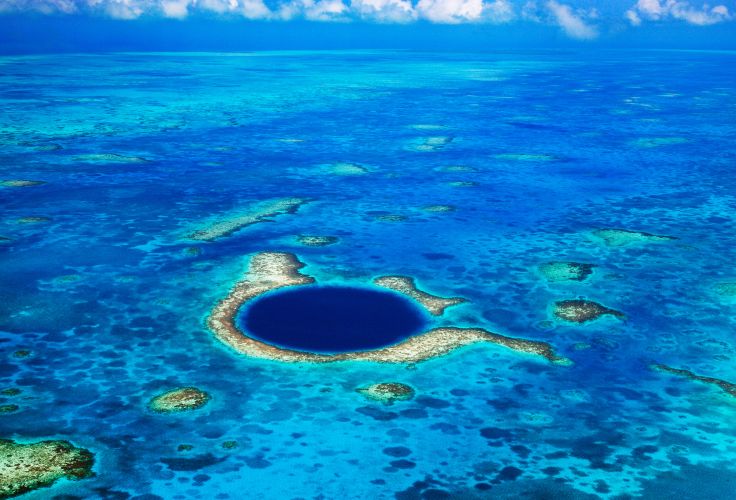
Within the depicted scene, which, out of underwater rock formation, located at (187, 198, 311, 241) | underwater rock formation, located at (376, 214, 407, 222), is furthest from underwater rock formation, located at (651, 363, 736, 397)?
underwater rock formation, located at (187, 198, 311, 241)

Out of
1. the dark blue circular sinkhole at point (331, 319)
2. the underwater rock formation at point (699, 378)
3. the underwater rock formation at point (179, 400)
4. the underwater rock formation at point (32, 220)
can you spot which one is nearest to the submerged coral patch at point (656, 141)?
the dark blue circular sinkhole at point (331, 319)

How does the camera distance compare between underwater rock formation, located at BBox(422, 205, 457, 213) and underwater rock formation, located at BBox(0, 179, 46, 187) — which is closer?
underwater rock formation, located at BBox(422, 205, 457, 213)

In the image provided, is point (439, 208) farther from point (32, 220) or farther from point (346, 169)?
point (32, 220)

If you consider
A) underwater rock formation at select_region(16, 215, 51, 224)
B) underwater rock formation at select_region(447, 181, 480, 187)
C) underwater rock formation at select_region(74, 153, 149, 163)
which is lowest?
underwater rock formation at select_region(74, 153, 149, 163)

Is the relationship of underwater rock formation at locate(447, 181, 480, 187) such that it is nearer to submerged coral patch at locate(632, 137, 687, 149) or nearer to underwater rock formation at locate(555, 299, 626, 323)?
underwater rock formation at locate(555, 299, 626, 323)

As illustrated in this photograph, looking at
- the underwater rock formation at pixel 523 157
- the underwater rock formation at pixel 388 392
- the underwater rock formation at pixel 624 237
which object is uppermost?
the underwater rock formation at pixel 624 237

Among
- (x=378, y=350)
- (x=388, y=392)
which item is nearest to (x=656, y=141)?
(x=378, y=350)

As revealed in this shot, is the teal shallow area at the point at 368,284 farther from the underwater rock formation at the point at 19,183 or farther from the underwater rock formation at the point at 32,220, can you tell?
the underwater rock formation at the point at 32,220
